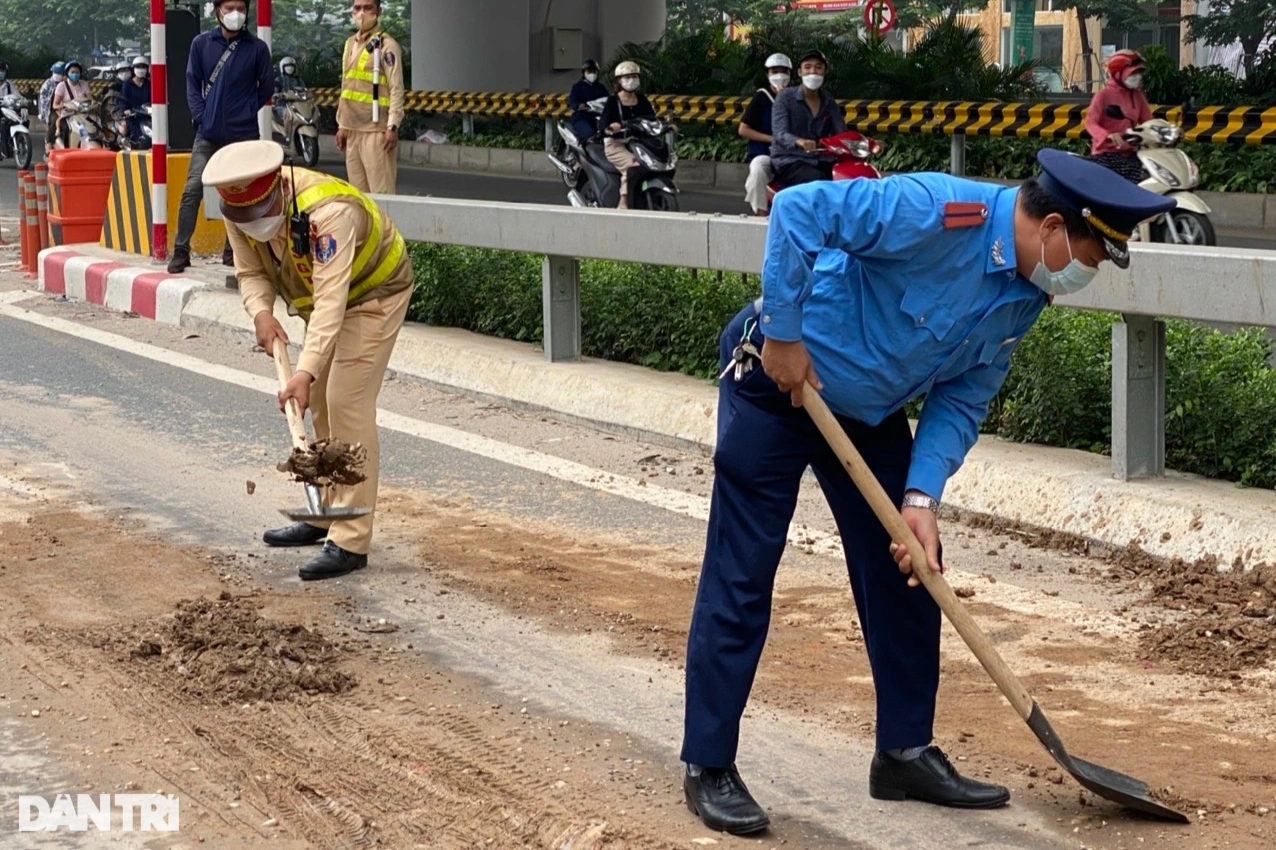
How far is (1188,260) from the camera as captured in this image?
20.0 feet

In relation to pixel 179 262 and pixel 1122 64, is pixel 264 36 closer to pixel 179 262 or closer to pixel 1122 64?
pixel 179 262

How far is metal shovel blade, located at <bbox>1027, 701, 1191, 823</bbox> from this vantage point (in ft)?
13.3

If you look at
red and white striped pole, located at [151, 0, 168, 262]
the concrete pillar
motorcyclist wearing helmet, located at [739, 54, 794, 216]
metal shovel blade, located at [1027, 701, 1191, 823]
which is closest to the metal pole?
motorcyclist wearing helmet, located at [739, 54, 794, 216]

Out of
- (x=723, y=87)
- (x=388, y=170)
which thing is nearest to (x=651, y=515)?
(x=388, y=170)

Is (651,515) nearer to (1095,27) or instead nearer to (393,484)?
(393,484)

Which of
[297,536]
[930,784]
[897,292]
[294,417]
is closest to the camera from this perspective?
[897,292]

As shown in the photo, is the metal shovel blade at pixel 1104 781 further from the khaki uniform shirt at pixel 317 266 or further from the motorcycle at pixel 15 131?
the motorcycle at pixel 15 131

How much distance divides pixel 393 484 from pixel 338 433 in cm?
123

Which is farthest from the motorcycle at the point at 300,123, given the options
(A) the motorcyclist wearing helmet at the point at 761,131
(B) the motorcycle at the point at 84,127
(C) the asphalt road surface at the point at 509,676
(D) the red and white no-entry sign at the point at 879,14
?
(C) the asphalt road surface at the point at 509,676

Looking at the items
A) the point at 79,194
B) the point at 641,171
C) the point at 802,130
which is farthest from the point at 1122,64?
the point at 79,194

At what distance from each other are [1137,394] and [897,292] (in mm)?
2760

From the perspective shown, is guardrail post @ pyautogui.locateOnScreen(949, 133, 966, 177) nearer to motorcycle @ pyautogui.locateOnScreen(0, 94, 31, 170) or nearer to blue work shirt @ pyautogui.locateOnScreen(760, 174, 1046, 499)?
motorcycle @ pyautogui.locateOnScreen(0, 94, 31, 170)

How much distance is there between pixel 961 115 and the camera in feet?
67.1

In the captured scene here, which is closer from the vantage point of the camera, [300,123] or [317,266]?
[317,266]
